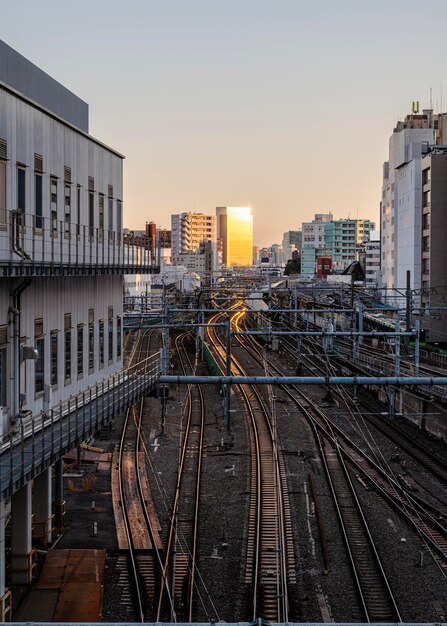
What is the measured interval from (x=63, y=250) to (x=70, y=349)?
1.85 meters

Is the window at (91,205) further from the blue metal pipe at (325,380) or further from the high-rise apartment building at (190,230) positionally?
the high-rise apartment building at (190,230)

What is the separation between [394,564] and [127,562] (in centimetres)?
451

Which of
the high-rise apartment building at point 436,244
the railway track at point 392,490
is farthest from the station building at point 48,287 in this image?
the high-rise apartment building at point 436,244

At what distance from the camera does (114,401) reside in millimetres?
13883

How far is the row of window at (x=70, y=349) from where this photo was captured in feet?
39.5

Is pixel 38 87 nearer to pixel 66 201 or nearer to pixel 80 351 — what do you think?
pixel 66 201

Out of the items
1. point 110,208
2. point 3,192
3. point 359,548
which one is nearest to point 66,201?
point 3,192

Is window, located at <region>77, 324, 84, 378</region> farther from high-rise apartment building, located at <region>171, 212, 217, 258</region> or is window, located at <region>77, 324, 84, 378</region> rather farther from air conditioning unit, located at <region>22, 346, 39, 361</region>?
high-rise apartment building, located at <region>171, 212, 217, 258</region>

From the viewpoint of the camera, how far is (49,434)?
1138 cm

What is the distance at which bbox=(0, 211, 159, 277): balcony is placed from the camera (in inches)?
408

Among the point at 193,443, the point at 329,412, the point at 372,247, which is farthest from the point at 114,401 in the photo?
the point at 372,247

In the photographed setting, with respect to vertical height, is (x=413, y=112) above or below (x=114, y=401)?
above

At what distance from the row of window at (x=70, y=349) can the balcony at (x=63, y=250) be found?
3.22ft

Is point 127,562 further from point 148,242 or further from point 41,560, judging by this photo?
point 148,242
